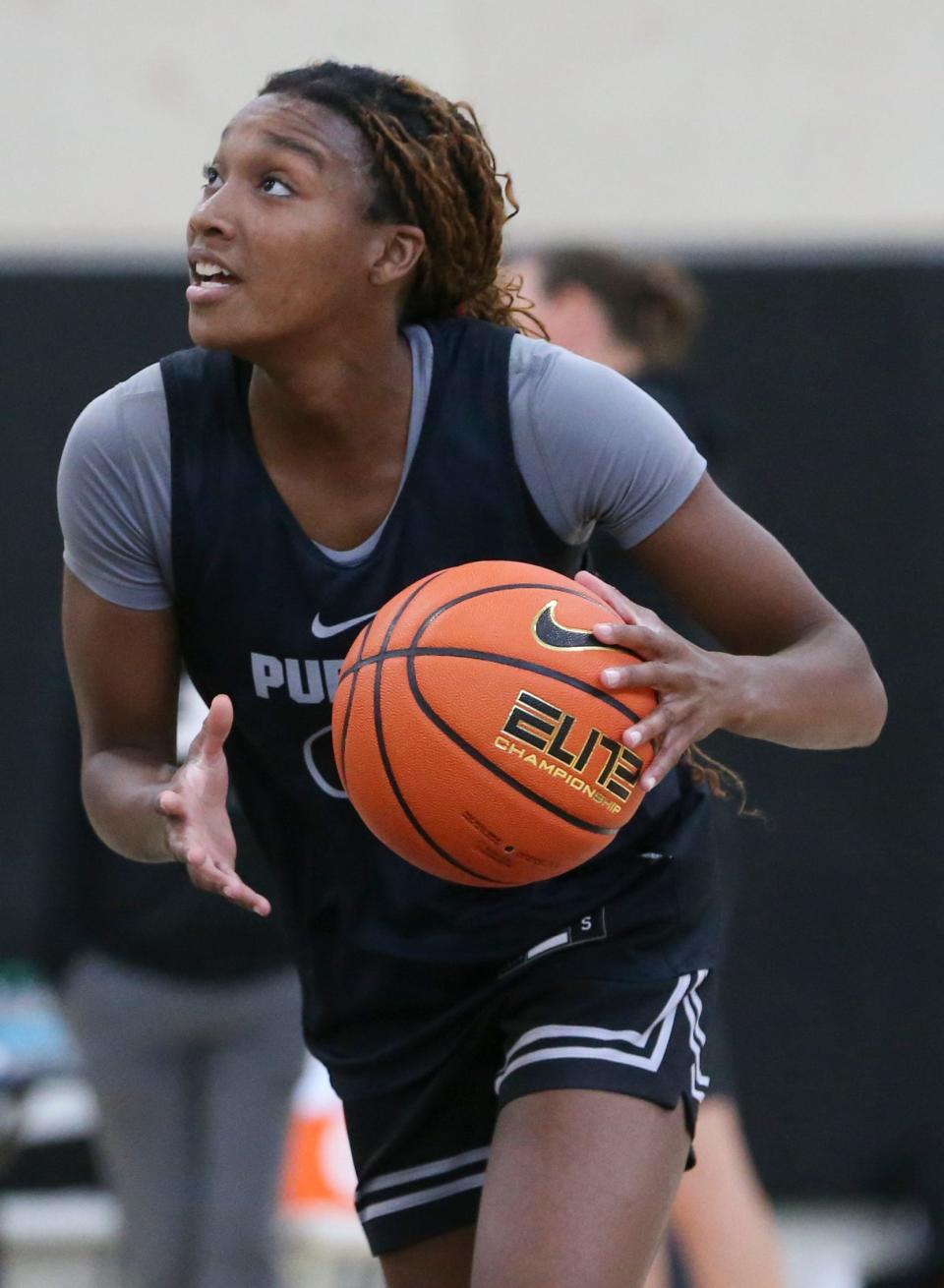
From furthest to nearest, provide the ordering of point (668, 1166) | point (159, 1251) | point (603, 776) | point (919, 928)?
point (919, 928) < point (159, 1251) < point (668, 1166) < point (603, 776)

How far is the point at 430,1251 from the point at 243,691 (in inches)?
31.5

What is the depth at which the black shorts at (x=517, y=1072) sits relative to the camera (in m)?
2.51

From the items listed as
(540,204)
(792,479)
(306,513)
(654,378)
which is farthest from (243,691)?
(540,204)

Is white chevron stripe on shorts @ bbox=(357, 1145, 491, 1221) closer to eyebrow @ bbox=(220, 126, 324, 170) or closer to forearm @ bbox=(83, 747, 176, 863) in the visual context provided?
forearm @ bbox=(83, 747, 176, 863)

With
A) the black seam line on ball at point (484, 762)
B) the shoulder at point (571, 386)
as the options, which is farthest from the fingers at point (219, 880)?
the shoulder at point (571, 386)

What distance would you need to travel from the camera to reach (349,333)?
2.60 m

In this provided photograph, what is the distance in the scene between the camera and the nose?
8.14ft

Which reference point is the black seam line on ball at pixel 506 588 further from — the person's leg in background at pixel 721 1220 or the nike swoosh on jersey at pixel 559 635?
the person's leg in background at pixel 721 1220

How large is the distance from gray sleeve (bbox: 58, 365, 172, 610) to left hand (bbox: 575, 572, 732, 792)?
625 mm

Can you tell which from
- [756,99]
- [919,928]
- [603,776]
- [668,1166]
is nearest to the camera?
[603,776]

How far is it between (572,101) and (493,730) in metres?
4.28

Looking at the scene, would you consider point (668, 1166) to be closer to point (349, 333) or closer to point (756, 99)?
point (349, 333)

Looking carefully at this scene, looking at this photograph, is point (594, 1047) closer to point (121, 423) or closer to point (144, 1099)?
point (121, 423)

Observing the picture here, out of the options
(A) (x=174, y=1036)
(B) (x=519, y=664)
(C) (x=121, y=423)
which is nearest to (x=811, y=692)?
(B) (x=519, y=664)
